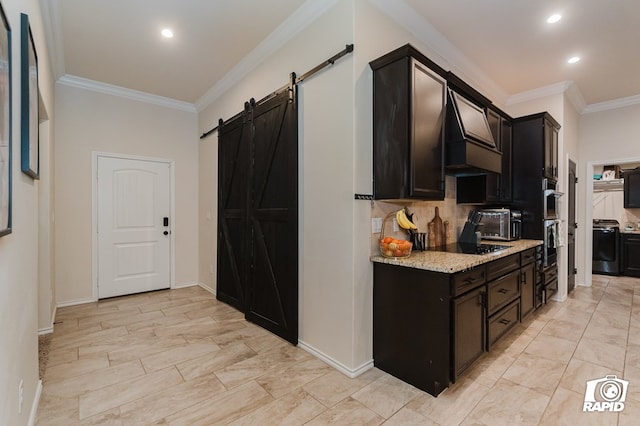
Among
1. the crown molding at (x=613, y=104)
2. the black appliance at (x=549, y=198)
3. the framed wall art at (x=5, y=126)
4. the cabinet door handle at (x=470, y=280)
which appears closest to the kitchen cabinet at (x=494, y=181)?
the black appliance at (x=549, y=198)

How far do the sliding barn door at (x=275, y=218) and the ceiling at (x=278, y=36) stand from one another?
0.74m

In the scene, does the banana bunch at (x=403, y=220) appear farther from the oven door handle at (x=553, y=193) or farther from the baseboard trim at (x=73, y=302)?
the baseboard trim at (x=73, y=302)

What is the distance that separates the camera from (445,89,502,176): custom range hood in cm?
253

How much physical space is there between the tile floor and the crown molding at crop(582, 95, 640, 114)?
3431 mm

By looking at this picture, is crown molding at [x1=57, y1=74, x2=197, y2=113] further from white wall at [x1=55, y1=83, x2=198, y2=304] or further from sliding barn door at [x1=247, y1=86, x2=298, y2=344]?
sliding barn door at [x1=247, y1=86, x2=298, y2=344]

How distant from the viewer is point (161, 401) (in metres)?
2.04

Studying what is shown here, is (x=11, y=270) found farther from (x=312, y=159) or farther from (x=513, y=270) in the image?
(x=513, y=270)

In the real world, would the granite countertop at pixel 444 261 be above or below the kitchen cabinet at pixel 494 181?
below

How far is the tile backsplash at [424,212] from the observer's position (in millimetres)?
2518

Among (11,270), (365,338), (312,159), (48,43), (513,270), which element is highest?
(48,43)

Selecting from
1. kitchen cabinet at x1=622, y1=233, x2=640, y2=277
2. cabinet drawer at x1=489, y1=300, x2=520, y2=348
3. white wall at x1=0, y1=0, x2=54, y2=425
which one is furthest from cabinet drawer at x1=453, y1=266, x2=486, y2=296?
kitchen cabinet at x1=622, y1=233, x2=640, y2=277

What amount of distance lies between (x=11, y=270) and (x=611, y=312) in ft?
18.5

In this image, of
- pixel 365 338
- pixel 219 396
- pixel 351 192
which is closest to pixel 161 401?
pixel 219 396

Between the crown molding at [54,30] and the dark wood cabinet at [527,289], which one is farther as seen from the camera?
the dark wood cabinet at [527,289]
